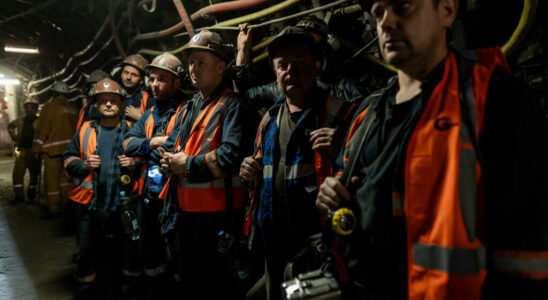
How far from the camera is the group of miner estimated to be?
937mm

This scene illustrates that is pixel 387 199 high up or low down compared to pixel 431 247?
up

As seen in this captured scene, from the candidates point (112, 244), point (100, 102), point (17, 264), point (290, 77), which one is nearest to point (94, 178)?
point (100, 102)

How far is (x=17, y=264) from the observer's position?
4.35m

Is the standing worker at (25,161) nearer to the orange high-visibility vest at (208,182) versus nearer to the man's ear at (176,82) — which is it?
the man's ear at (176,82)

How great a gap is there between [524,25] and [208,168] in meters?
2.25

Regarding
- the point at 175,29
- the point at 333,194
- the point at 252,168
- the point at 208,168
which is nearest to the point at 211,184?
the point at 208,168

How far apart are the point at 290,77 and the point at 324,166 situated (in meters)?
0.58

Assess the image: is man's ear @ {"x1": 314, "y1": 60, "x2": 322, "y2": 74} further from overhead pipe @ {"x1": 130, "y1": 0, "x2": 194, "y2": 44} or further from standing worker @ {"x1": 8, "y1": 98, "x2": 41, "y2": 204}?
standing worker @ {"x1": 8, "y1": 98, "x2": 41, "y2": 204}

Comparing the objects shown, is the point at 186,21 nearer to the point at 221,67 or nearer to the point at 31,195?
the point at 221,67

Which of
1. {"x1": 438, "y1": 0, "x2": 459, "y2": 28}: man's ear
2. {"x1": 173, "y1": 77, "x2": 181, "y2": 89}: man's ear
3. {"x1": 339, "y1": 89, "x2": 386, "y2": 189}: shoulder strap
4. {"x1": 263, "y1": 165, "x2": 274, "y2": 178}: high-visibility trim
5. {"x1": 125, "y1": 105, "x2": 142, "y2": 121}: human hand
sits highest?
{"x1": 173, "y1": 77, "x2": 181, "y2": 89}: man's ear

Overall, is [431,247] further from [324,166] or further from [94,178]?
[94,178]

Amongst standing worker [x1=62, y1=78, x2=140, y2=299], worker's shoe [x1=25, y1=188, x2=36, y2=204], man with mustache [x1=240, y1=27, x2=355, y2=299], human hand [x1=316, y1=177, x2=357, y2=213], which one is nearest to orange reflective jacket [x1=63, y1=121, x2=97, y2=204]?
standing worker [x1=62, y1=78, x2=140, y2=299]

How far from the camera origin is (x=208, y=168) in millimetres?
2420

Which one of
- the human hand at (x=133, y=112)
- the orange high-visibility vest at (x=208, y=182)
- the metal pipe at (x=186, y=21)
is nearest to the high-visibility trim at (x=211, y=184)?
the orange high-visibility vest at (x=208, y=182)
